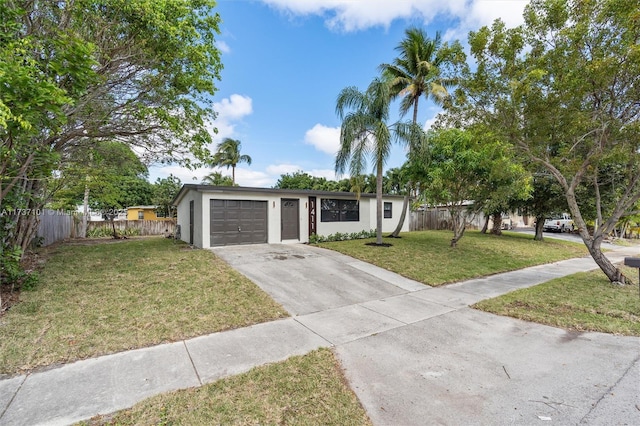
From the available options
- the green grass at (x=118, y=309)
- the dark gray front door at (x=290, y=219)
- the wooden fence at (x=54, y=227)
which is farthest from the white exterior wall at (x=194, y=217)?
the wooden fence at (x=54, y=227)

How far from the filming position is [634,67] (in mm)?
5512

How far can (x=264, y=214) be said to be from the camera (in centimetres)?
1202

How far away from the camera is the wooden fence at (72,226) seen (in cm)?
1197

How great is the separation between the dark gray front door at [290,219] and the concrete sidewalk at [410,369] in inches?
292

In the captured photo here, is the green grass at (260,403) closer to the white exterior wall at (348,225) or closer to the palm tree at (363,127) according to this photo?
the palm tree at (363,127)

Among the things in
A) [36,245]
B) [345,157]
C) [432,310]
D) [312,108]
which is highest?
[312,108]

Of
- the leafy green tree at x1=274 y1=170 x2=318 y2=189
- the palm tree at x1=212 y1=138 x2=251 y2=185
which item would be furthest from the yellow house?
the leafy green tree at x1=274 y1=170 x2=318 y2=189

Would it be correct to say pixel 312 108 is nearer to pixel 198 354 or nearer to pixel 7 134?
pixel 7 134

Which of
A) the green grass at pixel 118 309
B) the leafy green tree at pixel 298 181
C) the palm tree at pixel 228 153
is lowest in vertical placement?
the green grass at pixel 118 309

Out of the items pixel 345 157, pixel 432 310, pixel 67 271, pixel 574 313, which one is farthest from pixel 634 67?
pixel 67 271

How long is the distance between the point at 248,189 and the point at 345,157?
4075 millimetres

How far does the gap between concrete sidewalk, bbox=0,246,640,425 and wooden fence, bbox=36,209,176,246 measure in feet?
34.3

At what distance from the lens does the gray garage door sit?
1087cm

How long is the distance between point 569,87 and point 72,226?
2421cm
